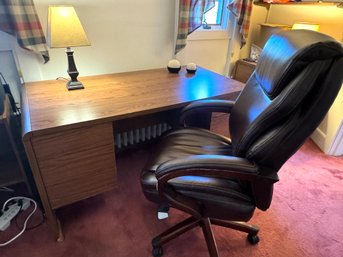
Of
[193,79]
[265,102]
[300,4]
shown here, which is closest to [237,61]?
[300,4]

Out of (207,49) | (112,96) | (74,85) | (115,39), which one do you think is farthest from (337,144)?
(74,85)

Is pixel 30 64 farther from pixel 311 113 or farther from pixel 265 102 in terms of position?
pixel 311 113

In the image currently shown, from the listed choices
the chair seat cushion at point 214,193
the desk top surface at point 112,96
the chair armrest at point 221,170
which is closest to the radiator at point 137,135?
the desk top surface at point 112,96

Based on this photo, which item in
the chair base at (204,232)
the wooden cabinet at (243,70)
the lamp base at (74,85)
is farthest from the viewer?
the wooden cabinet at (243,70)

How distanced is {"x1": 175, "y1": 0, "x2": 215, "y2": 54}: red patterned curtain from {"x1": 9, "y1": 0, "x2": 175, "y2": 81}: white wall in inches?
4.0

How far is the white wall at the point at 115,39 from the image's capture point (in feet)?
4.81

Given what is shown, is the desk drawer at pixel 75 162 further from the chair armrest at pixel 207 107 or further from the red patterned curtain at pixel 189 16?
the red patterned curtain at pixel 189 16

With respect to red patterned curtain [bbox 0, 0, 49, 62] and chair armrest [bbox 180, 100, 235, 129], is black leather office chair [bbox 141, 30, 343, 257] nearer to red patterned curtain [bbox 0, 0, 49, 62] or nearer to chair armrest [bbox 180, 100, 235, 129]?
chair armrest [bbox 180, 100, 235, 129]

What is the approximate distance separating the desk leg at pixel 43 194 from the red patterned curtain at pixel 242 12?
77.9 inches

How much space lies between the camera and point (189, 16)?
179 cm

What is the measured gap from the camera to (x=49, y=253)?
45.5 inches

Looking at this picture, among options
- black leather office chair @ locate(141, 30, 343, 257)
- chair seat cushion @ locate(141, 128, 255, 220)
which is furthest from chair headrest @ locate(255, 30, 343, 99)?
chair seat cushion @ locate(141, 128, 255, 220)

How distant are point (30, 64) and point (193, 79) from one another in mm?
1090

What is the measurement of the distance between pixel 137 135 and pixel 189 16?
1.05m
